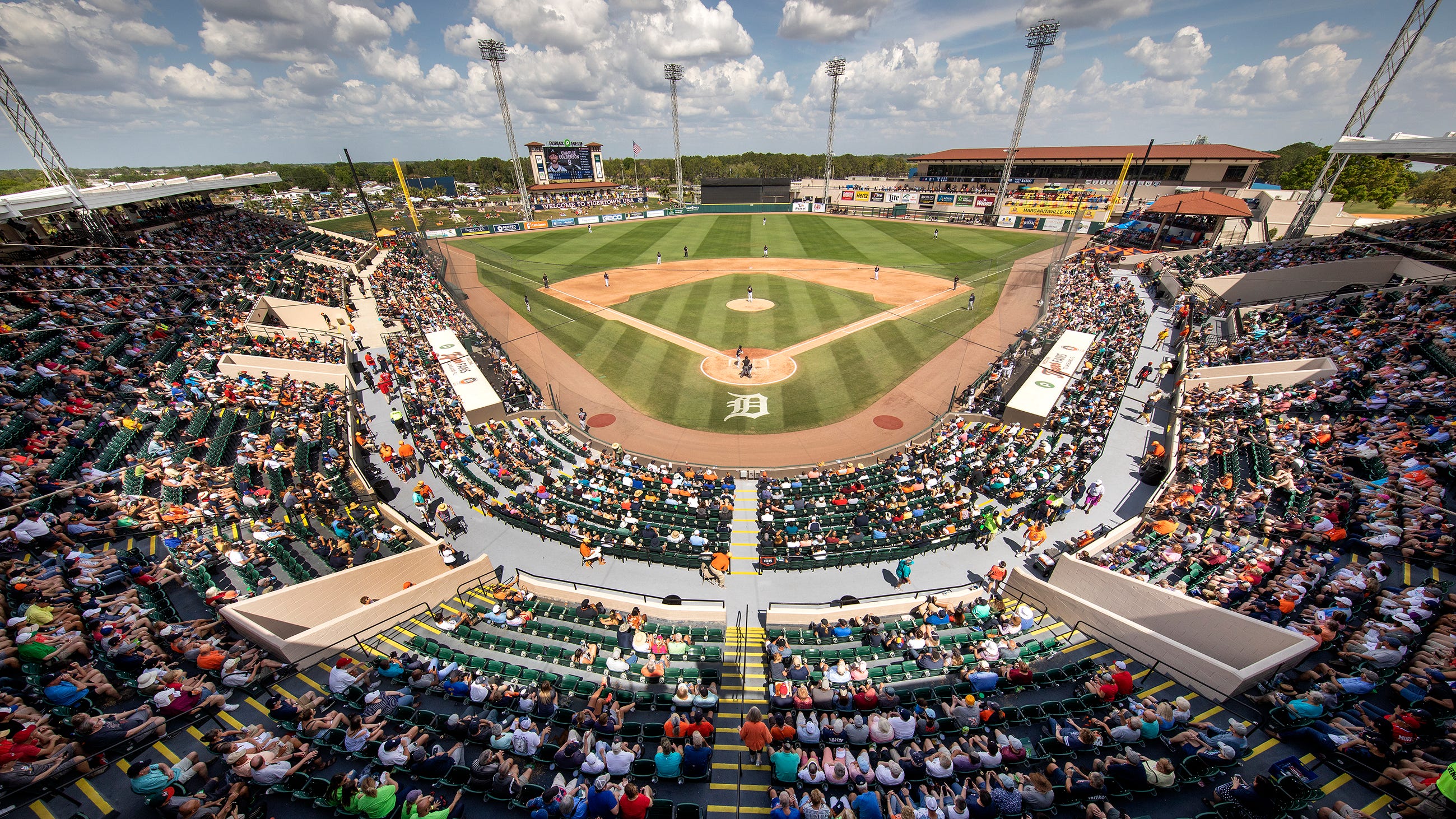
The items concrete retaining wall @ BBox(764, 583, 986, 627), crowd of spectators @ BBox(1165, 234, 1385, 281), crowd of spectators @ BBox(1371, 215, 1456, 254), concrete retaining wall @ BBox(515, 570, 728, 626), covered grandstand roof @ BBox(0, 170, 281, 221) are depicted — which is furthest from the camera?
crowd of spectators @ BBox(1165, 234, 1385, 281)

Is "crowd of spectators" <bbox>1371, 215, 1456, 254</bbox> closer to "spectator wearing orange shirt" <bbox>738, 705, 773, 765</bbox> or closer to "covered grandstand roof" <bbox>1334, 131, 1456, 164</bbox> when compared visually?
"covered grandstand roof" <bbox>1334, 131, 1456, 164</bbox>

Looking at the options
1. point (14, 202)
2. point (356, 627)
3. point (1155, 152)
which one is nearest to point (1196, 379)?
point (356, 627)

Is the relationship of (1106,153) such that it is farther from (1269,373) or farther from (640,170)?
(640,170)

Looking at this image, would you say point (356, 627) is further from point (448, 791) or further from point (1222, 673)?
point (1222, 673)

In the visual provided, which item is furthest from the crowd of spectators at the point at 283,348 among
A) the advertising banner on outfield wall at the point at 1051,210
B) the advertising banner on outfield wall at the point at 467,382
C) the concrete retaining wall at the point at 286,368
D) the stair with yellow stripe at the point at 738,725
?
the advertising banner on outfield wall at the point at 1051,210

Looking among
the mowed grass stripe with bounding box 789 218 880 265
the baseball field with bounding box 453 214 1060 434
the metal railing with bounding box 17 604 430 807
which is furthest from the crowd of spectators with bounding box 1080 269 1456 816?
the mowed grass stripe with bounding box 789 218 880 265

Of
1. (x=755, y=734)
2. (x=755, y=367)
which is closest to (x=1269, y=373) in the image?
(x=755, y=367)
